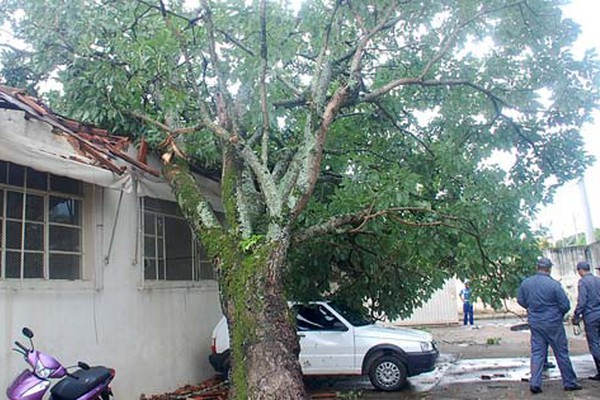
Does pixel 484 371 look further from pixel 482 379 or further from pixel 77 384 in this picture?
pixel 77 384

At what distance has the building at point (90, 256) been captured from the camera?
6.36m

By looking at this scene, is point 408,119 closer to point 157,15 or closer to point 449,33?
point 449,33

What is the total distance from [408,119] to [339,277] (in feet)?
9.77

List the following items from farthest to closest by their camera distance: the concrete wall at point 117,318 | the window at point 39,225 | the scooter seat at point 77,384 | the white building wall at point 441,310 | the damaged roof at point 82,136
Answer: the white building wall at point 441,310 → the window at point 39,225 → the concrete wall at point 117,318 → the damaged roof at point 82,136 → the scooter seat at point 77,384

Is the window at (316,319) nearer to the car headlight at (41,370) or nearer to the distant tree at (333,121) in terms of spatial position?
the distant tree at (333,121)

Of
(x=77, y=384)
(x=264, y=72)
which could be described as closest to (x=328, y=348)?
(x=77, y=384)

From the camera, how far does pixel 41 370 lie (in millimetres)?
5754

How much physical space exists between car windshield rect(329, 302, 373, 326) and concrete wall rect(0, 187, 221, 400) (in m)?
2.39

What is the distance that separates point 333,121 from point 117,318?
4087 mm

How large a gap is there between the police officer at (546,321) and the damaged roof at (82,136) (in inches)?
220

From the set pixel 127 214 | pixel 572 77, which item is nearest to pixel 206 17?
pixel 127 214

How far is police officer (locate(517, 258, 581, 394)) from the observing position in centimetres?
811

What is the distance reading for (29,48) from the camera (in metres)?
9.26

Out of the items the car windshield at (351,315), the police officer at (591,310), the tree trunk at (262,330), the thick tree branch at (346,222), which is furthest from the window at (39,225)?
the police officer at (591,310)
